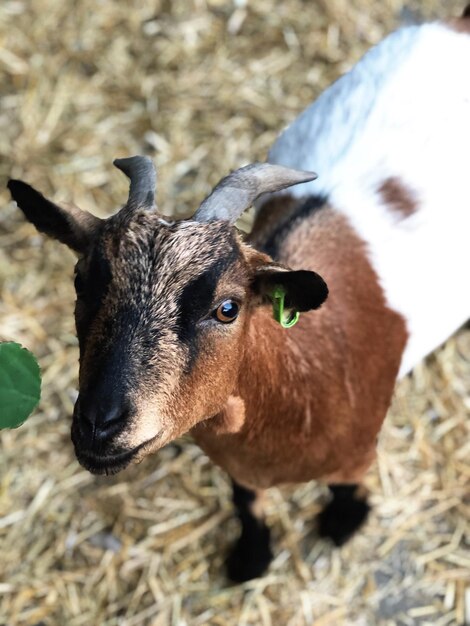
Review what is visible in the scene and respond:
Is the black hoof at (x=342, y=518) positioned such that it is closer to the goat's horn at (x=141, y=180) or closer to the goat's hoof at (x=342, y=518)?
the goat's hoof at (x=342, y=518)

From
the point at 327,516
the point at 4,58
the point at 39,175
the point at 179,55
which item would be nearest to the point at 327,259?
the point at 327,516

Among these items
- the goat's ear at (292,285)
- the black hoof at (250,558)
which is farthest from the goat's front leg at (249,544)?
the goat's ear at (292,285)

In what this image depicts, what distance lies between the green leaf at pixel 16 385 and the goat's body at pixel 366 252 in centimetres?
82

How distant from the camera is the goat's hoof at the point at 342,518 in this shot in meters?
3.52

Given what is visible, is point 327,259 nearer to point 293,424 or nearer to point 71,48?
point 293,424

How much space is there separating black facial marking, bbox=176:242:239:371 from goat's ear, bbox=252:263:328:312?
0.14m

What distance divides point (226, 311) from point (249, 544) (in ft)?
5.88

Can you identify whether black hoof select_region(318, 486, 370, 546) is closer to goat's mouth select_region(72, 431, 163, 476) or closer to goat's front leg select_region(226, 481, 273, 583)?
goat's front leg select_region(226, 481, 273, 583)

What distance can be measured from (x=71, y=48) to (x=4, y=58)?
44 centimetres

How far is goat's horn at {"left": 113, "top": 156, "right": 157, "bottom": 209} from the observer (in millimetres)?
2146

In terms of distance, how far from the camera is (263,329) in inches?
93.4

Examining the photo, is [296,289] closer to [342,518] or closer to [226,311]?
[226,311]

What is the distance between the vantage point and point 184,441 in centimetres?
382

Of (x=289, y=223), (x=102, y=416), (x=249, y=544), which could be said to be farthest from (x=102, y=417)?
(x=249, y=544)
